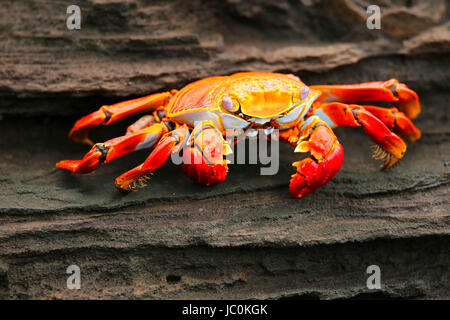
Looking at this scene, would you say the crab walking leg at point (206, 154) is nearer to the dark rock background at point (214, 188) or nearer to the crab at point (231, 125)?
the crab at point (231, 125)

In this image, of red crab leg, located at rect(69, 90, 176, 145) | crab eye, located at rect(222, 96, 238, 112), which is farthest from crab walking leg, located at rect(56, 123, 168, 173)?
crab eye, located at rect(222, 96, 238, 112)

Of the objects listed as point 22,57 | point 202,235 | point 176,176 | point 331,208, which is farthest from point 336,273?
point 22,57

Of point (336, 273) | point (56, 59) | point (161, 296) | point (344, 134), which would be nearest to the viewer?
point (161, 296)

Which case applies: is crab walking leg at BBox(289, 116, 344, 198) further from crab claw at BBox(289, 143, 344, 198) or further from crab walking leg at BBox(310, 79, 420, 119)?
crab walking leg at BBox(310, 79, 420, 119)

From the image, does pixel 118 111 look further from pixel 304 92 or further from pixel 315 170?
pixel 315 170

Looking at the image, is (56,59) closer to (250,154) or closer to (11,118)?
(11,118)
